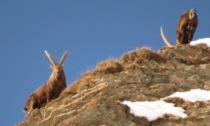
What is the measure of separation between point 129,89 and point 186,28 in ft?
34.6

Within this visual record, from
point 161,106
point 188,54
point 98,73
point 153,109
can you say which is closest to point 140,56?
point 98,73

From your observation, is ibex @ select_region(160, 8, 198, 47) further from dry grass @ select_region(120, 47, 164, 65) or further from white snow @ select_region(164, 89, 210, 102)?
white snow @ select_region(164, 89, 210, 102)

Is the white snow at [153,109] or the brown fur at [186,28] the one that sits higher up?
the brown fur at [186,28]

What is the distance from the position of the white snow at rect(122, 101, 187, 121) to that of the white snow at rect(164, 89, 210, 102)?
2.24 ft

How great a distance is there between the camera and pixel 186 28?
2681 centimetres

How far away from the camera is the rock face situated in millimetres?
14922

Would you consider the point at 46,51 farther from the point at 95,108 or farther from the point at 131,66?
the point at 95,108

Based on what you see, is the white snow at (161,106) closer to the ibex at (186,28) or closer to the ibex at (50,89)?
the ibex at (50,89)

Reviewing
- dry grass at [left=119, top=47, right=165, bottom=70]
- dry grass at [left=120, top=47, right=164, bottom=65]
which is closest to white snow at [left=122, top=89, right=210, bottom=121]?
dry grass at [left=119, top=47, right=165, bottom=70]

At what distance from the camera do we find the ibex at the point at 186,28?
26.6 metres

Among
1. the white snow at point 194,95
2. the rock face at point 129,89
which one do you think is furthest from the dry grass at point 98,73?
the white snow at point 194,95

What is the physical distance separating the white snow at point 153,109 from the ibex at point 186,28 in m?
11.0

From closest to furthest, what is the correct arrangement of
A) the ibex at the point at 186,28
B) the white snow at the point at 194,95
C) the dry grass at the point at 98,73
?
the white snow at the point at 194,95
the dry grass at the point at 98,73
the ibex at the point at 186,28

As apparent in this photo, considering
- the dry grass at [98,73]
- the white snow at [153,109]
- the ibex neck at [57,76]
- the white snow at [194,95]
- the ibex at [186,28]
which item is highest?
the ibex at [186,28]
